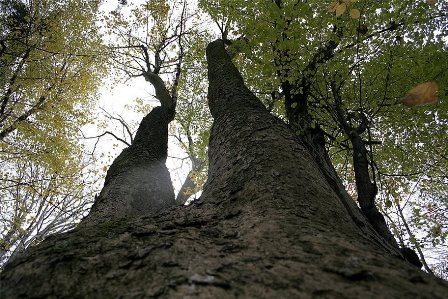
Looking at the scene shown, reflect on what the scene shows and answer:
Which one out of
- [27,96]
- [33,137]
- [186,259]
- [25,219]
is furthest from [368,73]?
[25,219]

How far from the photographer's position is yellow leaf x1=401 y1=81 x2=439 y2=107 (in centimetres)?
235

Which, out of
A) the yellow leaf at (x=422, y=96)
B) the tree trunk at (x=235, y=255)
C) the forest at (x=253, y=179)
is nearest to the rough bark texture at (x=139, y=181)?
the forest at (x=253, y=179)

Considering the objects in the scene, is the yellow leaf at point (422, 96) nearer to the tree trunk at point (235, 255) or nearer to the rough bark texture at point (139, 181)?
the tree trunk at point (235, 255)

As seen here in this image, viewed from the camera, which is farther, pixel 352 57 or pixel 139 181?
pixel 352 57

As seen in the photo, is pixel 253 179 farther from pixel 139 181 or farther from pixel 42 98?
pixel 42 98

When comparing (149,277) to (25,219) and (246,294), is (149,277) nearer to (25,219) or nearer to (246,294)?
(246,294)

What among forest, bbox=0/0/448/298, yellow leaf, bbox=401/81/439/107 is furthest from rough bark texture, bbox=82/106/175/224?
yellow leaf, bbox=401/81/439/107

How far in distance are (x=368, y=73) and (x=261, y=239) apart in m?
7.50

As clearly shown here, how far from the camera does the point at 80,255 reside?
1.37m

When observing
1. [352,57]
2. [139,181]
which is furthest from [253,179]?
[352,57]

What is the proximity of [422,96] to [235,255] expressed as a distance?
2.26 metres

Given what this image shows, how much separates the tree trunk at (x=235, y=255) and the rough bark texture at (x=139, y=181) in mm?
1693

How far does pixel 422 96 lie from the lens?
2.50 meters

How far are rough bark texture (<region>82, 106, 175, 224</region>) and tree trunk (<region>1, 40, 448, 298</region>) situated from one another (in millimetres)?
1693
